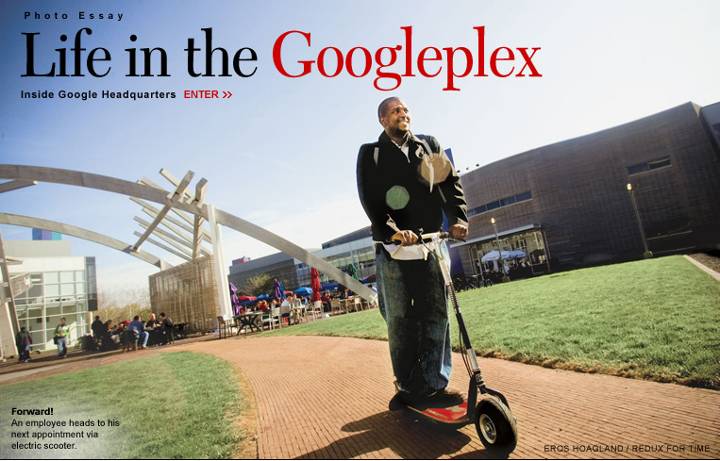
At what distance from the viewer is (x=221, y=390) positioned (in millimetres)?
4480

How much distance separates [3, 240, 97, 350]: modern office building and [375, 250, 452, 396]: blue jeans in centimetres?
2700

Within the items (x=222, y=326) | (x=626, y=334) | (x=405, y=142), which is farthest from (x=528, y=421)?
(x=222, y=326)

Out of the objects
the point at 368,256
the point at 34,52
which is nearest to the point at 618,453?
the point at 34,52

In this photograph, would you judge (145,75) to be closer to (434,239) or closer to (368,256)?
(434,239)

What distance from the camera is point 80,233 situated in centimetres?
2022

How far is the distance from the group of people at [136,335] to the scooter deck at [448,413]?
15.8 meters

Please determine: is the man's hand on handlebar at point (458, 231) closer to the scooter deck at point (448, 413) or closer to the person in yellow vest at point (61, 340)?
the scooter deck at point (448, 413)

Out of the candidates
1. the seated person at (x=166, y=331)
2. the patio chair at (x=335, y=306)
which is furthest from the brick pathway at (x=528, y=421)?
the patio chair at (x=335, y=306)

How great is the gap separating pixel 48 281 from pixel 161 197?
14868 millimetres

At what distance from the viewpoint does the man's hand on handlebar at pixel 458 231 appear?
7.89 ft

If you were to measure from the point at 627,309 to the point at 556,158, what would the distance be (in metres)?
26.3

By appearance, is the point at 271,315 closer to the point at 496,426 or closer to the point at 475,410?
the point at 475,410

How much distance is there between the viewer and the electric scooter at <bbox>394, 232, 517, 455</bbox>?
182 centimetres

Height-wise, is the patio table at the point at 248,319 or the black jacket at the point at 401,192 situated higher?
the black jacket at the point at 401,192
